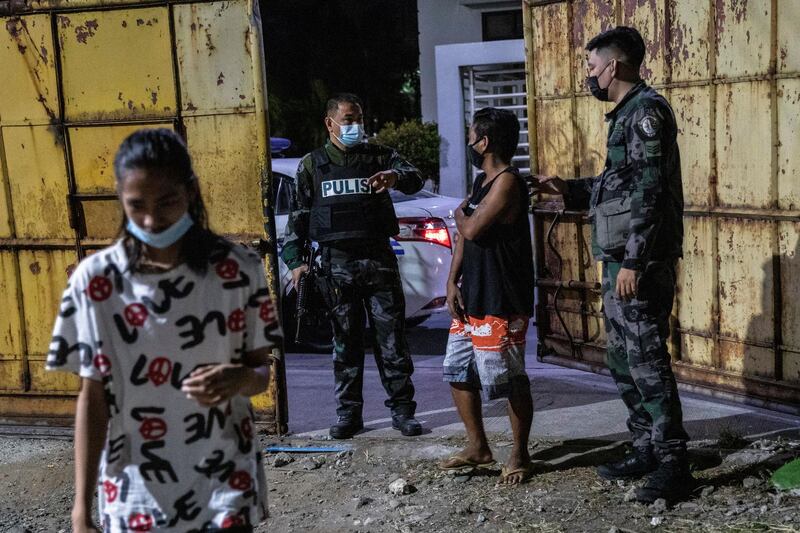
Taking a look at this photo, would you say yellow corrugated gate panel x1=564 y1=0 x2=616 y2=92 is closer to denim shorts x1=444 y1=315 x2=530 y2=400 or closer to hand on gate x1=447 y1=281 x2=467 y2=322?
hand on gate x1=447 y1=281 x2=467 y2=322

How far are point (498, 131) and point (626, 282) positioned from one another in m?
1.01

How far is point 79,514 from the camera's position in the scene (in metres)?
2.58

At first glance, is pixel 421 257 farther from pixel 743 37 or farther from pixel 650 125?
pixel 650 125

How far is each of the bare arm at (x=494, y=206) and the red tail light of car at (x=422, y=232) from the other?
3.12m

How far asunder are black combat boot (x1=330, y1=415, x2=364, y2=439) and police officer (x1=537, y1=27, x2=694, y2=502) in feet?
5.88

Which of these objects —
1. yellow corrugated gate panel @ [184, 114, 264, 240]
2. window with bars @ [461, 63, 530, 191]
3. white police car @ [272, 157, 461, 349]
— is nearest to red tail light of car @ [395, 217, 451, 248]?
white police car @ [272, 157, 461, 349]

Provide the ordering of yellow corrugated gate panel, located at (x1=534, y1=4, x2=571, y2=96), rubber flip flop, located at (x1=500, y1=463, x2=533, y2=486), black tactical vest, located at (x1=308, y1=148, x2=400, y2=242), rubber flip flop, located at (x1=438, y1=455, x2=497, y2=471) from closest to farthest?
1. rubber flip flop, located at (x1=500, y1=463, x2=533, y2=486)
2. rubber flip flop, located at (x1=438, y1=455, x2=497, y2=471)
3. black tactical vest, located at (x1=308, y1=148, x2=400, y2=242)
4. yellow corrugated gate panel, located at (x1=534, y1=4, x2=571, y2=96)

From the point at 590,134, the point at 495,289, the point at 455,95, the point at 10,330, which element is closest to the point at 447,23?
the point at 455,95

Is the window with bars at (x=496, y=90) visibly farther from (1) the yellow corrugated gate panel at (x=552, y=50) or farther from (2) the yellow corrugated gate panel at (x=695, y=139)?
(2) the yellow corrugated gate panel at (x=695, y=139)

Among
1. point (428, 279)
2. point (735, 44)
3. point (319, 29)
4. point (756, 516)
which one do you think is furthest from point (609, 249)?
point (319, 29)

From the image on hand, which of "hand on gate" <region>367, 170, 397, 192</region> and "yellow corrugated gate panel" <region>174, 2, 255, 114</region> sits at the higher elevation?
"yellow corrugated gate panel" <region>174, 2, 255, 114</region>

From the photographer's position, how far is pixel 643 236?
4598 millimetres

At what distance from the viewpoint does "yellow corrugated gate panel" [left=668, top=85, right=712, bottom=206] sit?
6.15 m

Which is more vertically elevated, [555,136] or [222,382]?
[555,136]
